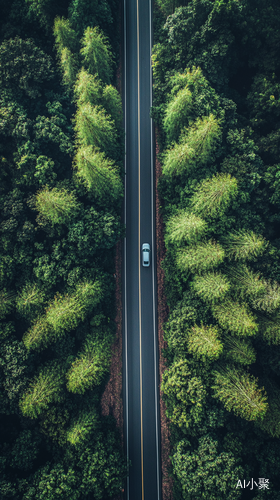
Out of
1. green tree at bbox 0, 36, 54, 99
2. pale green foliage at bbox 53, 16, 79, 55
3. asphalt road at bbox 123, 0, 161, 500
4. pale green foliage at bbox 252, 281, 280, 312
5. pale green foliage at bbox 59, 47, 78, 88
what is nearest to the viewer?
pale green foliage at bbox 252, 281, 280, 312

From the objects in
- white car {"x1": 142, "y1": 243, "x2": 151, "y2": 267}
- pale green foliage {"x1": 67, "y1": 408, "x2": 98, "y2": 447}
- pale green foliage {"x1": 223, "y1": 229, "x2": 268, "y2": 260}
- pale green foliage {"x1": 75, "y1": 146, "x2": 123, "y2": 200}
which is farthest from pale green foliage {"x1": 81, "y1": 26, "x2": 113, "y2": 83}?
pale green foliage {"x1": 67, "y1": 408, "x2": 98, "y2": 447}

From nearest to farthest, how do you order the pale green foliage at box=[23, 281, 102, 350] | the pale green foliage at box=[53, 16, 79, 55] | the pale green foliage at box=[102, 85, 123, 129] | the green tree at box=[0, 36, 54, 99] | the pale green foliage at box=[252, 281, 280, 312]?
1. the pale green foliage at box=[252, 281, 280, 312]
2. the pale green foliage at box=[23, 281, 102, 350]
3. the pale green foliage at box=[53, 16, 79, 55]
4. the pale green foliage at box=[102, 85, 123, 129]
5. the green tree at box=[0, 36, 54, 99]

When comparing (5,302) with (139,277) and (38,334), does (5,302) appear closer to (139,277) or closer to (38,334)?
(38,334)

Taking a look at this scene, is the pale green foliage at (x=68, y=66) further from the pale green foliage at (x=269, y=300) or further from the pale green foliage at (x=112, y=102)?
the pale green foliage at (x=269, y=300)

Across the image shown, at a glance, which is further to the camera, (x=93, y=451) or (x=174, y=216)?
(x=174, y=216)

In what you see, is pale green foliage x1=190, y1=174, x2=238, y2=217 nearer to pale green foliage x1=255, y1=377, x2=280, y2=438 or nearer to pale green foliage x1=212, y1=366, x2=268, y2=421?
pale green foliage x1=212, y1=366, x2=268, y2=421

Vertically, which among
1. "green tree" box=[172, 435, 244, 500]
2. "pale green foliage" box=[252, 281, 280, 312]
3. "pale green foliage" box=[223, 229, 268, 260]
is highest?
"pale green foliage" box=[223, 229, 268, 260]

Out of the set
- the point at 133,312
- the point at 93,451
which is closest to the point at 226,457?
the point at 93,451

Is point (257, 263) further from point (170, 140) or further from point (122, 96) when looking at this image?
point (122, 96)
